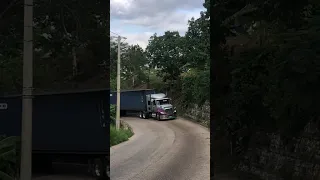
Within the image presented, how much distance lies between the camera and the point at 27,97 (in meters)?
3.93

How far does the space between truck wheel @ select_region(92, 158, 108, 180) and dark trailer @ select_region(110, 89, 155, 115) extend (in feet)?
2.10

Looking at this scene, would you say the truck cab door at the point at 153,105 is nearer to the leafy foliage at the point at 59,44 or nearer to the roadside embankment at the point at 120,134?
the roadside embankment at the point at 120,134

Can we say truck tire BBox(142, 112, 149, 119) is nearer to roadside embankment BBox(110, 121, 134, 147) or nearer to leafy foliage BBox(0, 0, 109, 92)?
roadside embankment BBox(110, 121, 134, 147)

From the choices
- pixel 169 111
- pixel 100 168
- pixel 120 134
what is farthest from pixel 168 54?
pixel 100 168

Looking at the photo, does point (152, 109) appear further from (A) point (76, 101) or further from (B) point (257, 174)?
(B) point (257, 174)

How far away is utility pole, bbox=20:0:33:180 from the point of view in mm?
3914

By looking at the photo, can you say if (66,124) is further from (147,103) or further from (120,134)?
(147,103)

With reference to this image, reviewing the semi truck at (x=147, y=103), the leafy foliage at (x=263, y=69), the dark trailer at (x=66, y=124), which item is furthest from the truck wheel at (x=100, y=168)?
the leafy foliage at (x=263, y=69)

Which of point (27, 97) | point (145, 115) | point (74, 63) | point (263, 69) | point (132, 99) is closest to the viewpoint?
point (263, 69)

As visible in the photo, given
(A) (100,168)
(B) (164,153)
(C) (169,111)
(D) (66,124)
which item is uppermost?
(C) (169,111)

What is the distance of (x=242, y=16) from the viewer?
3.68 meters

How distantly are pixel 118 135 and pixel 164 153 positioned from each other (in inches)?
23.6

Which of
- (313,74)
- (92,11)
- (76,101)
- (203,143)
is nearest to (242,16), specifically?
(313,74)

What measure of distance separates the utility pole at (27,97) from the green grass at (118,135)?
933mm
